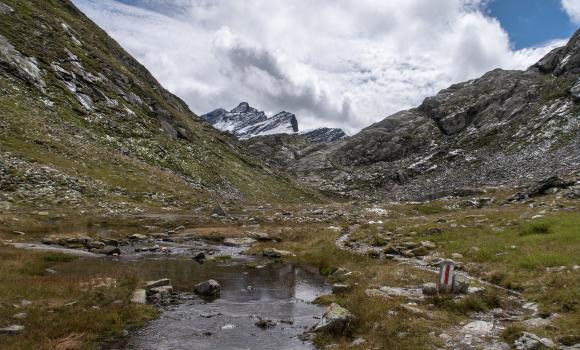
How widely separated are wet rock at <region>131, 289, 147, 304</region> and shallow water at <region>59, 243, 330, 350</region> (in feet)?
4.54

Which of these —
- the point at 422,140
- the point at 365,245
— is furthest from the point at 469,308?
the point at 422,140

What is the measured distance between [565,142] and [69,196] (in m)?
105

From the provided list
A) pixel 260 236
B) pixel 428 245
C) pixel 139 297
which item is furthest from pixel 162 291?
pixel 260 236

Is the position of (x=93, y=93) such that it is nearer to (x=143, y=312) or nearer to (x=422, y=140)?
(x=143, y=312)

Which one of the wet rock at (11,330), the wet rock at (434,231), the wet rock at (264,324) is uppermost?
the wet rock at (434,231)

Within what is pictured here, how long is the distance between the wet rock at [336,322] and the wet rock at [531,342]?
5.88 meters

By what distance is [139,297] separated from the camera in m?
20.3

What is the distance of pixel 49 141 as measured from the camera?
66.2 metres

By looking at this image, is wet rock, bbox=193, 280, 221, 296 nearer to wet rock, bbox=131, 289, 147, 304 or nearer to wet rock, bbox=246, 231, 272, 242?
wet rock, bbox=131, 289, 147, 304

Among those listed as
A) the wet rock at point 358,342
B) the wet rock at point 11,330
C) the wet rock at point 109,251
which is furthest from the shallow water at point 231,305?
the wet rock at point 11,330

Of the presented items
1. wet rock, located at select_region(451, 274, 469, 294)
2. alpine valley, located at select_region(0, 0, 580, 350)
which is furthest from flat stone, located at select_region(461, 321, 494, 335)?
wet rock, located at select_region(451, 274, 469, 294)

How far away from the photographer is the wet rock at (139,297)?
65.3 feet

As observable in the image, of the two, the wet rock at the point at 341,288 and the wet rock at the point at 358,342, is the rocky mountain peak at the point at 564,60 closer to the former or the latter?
the wet rock at the point at 341,288

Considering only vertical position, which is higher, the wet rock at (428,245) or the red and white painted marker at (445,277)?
the wet rock at (428,245)
